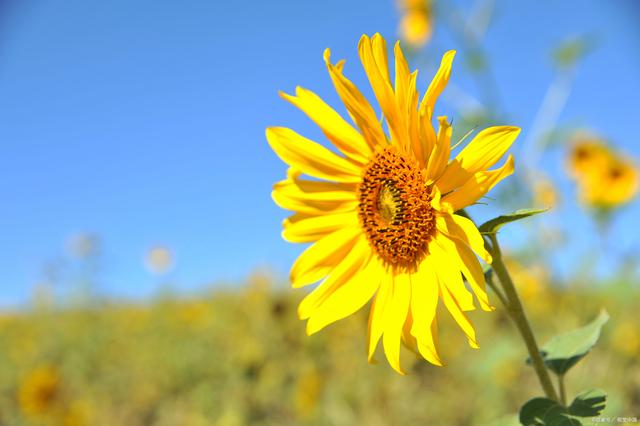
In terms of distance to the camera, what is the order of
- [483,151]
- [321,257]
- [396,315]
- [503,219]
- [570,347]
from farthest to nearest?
[321,257], [396,315], [570,347], [483,151], [503,219]

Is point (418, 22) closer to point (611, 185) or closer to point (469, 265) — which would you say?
point (611, 185)

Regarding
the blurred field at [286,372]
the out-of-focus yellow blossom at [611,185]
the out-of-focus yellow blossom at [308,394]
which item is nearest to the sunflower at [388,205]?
the blurred field at [286,372]

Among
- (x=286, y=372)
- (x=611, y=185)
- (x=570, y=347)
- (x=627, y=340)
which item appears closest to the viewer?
(x=570, y=347)

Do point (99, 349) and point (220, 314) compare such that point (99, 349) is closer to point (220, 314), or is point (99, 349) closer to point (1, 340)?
point (220, 314)

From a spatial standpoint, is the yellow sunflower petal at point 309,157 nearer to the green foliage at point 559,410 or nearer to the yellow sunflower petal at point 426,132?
the yellow sunflower petal at point 426,132

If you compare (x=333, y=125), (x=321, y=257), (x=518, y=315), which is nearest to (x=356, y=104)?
(x=333, y=125)

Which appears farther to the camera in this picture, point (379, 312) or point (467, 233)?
point (379, 312)

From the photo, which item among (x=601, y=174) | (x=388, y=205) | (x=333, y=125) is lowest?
(x=388, y=205)
